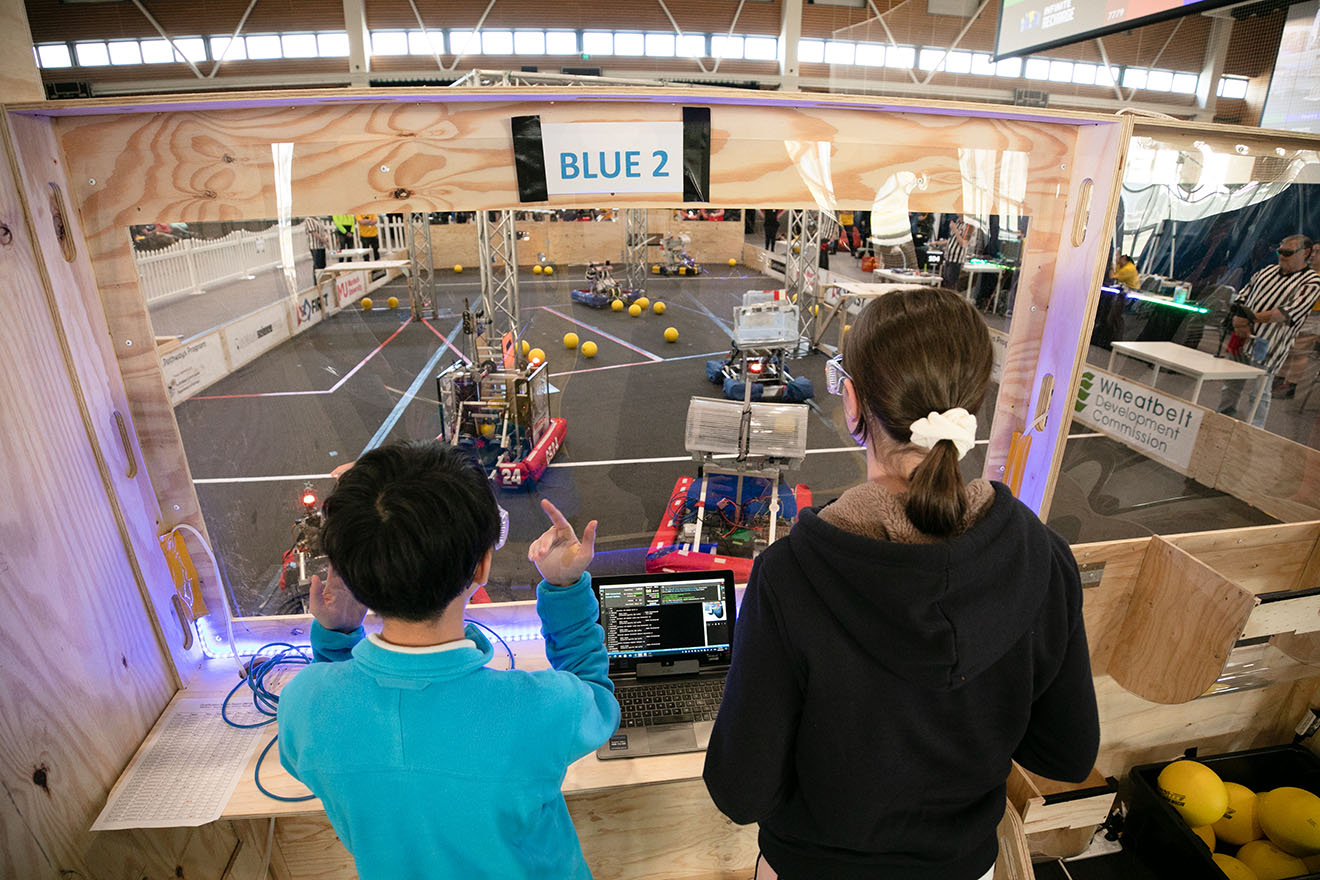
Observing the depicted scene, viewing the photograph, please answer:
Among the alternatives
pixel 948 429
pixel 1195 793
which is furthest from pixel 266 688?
pixel 1195 793

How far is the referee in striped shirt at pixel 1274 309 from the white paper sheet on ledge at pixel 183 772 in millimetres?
6154

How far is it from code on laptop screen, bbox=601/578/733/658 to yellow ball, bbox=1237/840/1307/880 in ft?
7.18

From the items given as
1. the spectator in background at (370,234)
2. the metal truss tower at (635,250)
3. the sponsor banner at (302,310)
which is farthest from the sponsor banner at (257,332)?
the spectator in background at (370,234)

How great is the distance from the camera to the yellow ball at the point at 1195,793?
243cm

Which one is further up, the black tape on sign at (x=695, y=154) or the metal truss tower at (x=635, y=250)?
the black tape on sign at (x=695, y=154)

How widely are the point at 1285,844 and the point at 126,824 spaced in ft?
12.5

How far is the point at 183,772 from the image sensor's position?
1796mm

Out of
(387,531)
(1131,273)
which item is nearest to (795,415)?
(1131,273)

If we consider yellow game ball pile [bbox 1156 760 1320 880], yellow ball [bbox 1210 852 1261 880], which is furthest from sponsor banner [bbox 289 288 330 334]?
yellow ball [bbox 1210 852 1261 880]

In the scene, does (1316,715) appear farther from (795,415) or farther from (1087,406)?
(1087,406)

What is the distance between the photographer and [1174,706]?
2645 mm

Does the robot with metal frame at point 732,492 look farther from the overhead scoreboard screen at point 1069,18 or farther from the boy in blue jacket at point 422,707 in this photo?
the overhead scoreboard screen at point 1069,18

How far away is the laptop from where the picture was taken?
206 cm

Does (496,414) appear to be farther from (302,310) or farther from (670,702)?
(670,702)
